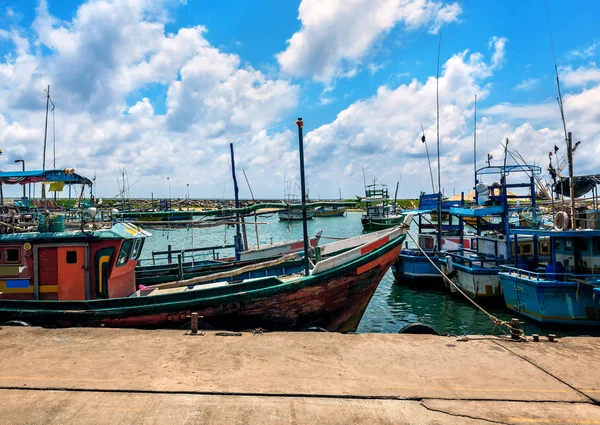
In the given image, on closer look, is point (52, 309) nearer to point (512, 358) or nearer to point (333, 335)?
point (333, 335)

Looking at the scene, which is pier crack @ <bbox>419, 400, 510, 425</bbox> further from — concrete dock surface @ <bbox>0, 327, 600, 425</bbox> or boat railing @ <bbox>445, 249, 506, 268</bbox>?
boat railing @ <bbox>445, 249, 506, 268</bbox>

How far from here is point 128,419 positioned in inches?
206

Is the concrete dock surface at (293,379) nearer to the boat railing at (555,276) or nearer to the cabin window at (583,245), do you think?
the boat railing at (555,276)

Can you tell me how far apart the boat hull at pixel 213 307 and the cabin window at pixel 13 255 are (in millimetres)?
1001

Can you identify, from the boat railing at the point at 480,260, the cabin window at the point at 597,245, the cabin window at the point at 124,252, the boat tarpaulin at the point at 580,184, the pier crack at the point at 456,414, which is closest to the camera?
the pier crack at the point at 456,414

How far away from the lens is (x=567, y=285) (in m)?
13.9

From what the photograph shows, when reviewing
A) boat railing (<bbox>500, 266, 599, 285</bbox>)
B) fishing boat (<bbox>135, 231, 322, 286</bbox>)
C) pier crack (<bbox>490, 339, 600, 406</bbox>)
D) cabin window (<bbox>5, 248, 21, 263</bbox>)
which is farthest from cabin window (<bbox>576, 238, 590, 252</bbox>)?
cabin window (<bbox>5, 248, 21, 263</bbox>)

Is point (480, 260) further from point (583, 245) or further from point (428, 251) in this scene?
point (428, 251)

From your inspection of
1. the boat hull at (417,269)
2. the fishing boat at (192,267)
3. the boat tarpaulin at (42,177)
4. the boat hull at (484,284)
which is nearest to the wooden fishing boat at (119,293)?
the boat tarpaulin at (42,177)

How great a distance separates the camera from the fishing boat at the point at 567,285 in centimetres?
1384

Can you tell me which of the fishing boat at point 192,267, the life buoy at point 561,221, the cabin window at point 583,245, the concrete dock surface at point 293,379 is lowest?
the concrete dock surface at point 293,379

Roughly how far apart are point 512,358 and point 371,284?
15.5 feet

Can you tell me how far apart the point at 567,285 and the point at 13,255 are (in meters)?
Answer: 16.5

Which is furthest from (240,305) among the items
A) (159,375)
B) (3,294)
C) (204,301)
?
(3,294)
